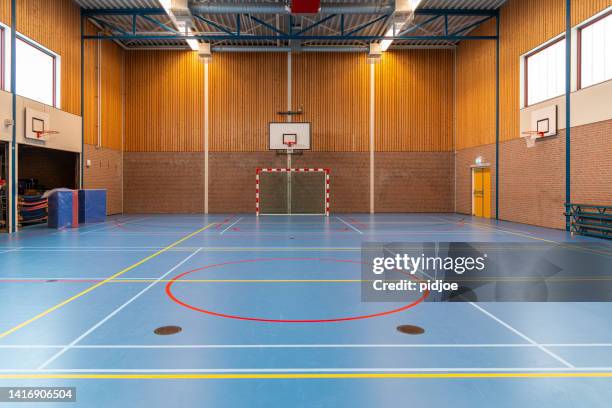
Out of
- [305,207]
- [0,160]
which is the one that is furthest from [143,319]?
[305,207]

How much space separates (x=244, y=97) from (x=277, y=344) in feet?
70.7

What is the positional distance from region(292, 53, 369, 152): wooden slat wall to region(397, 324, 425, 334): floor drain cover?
2015cm

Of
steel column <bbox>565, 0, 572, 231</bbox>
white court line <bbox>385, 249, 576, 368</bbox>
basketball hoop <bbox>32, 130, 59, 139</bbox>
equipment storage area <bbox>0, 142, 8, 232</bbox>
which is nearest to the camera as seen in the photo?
white court line <bbox>385, 249, 576, 368</bbox>

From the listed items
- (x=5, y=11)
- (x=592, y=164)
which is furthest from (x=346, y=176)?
(x=5, y=11)

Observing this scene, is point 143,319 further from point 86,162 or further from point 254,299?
point 86,162

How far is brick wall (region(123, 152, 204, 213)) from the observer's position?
24.1 meters

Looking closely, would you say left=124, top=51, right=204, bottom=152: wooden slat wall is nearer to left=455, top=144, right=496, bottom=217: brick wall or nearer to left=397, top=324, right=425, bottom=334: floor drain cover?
left=455, top=144, right=496, bottom=217: brick wall

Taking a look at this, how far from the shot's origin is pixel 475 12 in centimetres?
1916

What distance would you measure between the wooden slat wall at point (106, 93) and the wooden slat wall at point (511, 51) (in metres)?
19.2

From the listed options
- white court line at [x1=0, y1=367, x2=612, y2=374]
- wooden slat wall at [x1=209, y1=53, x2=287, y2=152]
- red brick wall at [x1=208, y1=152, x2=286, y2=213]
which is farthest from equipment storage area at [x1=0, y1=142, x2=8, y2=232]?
white court line at [x1=0, y1=367, x2=612, y2=374]

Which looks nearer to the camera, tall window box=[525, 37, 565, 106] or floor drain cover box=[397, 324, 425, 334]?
floor drain cover box=[397, 324, 425, 334]

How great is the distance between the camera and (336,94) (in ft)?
79.3

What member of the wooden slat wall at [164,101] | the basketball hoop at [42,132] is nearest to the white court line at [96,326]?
the basketball hoop at [42,132]

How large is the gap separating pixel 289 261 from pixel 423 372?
5.40m
